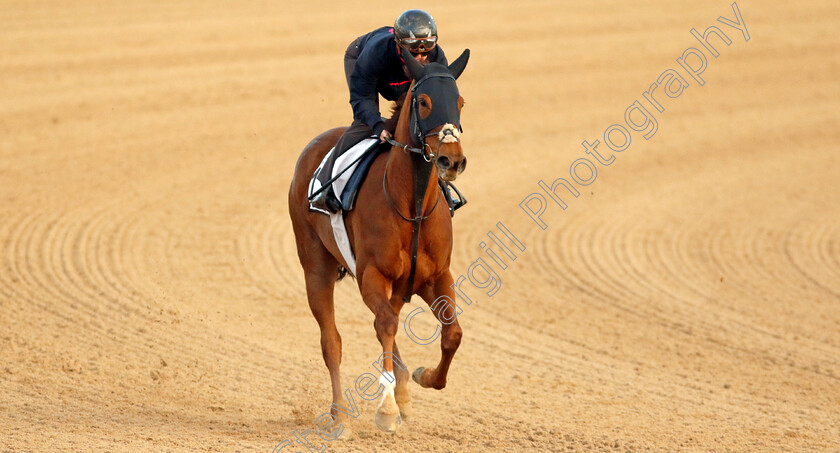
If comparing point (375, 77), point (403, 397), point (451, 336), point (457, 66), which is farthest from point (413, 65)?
point (403, 397)

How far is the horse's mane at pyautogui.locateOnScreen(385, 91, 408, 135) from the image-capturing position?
6941 millimetres

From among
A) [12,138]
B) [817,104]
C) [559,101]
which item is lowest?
[12,138]

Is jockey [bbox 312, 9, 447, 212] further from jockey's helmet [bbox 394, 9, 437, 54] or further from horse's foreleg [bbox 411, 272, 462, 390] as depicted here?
horse's foreleg [bbox 411, 272, 462, 390]

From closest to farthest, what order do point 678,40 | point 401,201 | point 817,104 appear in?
1. point 401,201
2. point 817,104
3. point 678,40

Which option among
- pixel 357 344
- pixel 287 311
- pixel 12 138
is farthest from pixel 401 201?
pixel 12 138

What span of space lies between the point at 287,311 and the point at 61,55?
452 inches

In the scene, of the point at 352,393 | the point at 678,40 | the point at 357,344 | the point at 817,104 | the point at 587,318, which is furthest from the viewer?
the point at 678,40

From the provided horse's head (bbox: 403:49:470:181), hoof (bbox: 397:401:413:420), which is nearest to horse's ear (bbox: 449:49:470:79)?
horse's head (bbox: 403:49:470:181)

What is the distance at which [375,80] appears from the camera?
7141mm

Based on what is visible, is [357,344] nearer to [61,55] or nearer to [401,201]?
[401,201]

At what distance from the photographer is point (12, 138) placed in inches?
659

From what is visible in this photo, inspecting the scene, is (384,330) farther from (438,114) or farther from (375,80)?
(375,80)

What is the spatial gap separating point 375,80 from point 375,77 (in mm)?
27

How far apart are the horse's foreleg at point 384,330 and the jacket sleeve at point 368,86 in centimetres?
110
